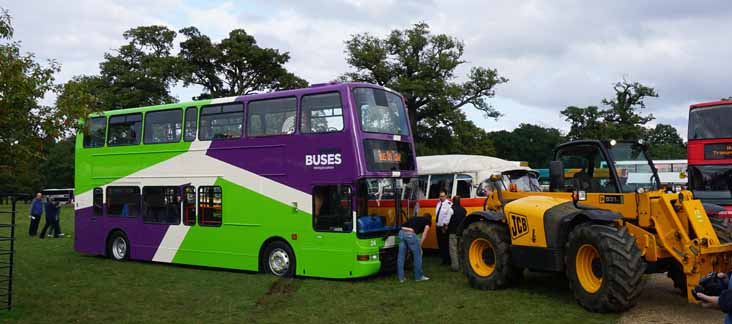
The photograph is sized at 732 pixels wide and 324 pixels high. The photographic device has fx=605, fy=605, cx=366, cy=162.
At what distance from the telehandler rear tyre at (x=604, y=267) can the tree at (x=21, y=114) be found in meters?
8.25

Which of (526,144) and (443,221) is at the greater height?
(526,144)

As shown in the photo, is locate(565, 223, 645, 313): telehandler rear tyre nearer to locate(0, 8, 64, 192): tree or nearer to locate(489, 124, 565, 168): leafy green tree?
locate(0, 8, 64, 192): tree

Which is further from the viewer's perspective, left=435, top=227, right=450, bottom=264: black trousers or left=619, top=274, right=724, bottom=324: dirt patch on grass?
left=435, top=227, right=450, bottom=264: black trousers

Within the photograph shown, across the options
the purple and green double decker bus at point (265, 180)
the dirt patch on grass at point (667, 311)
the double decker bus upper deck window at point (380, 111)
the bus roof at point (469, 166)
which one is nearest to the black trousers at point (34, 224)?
the purple and green double decker bus at point (265, 180)

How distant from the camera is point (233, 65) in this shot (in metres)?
43.8

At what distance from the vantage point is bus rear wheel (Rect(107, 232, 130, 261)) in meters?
16.3

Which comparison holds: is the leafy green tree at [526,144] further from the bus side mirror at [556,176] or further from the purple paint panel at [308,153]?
the bus side mirror at [556,176]

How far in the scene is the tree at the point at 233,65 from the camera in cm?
4300

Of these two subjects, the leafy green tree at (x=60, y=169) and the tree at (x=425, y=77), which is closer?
the tree at (x=425, y=77)

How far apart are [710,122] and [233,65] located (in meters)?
32.8

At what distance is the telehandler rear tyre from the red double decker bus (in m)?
10.8

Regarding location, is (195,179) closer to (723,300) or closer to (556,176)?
(556,176)

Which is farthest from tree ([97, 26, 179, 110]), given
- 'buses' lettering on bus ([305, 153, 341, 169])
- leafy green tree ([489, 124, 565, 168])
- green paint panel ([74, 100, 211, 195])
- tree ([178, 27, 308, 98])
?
leafy green tree ([489, 124, 565, 168])

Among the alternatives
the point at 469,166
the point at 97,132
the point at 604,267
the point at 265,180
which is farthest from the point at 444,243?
the point at 97,132
